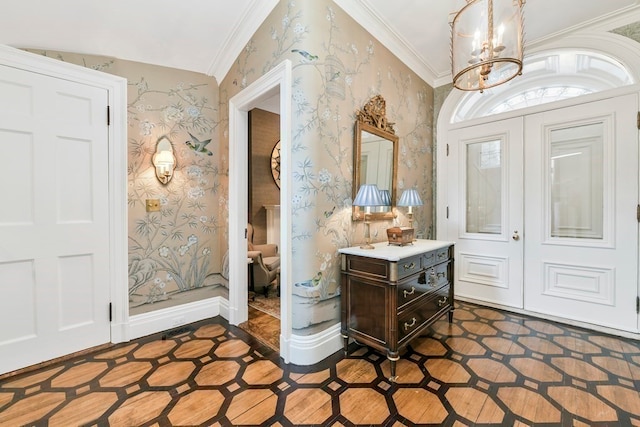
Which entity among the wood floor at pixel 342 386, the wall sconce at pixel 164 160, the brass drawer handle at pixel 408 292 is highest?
the wall sconce at pixel 164 160

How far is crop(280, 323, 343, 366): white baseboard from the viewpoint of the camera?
196cm

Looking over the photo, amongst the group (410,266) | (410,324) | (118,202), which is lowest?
(410,324)

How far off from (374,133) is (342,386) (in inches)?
79.9

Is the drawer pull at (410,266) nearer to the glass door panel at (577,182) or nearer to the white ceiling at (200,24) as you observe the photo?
the glass door panel at (577,182)

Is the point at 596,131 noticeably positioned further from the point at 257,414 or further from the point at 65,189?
the point at 65,189

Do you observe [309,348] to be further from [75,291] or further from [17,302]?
[17,302]

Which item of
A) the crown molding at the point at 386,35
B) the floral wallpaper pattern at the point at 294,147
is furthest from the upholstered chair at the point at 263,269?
the crown molding at the point at 386,35

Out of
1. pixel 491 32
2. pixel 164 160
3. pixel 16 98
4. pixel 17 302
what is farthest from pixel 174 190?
pixel 491 32

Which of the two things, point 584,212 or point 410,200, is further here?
point 584,212

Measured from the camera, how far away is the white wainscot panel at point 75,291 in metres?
2.09

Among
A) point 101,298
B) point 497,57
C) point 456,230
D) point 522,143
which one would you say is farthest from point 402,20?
point 101,298

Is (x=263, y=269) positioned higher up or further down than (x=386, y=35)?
further down

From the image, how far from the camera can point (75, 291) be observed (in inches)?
84.1

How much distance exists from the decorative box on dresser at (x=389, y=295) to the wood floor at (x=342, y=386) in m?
0.22
